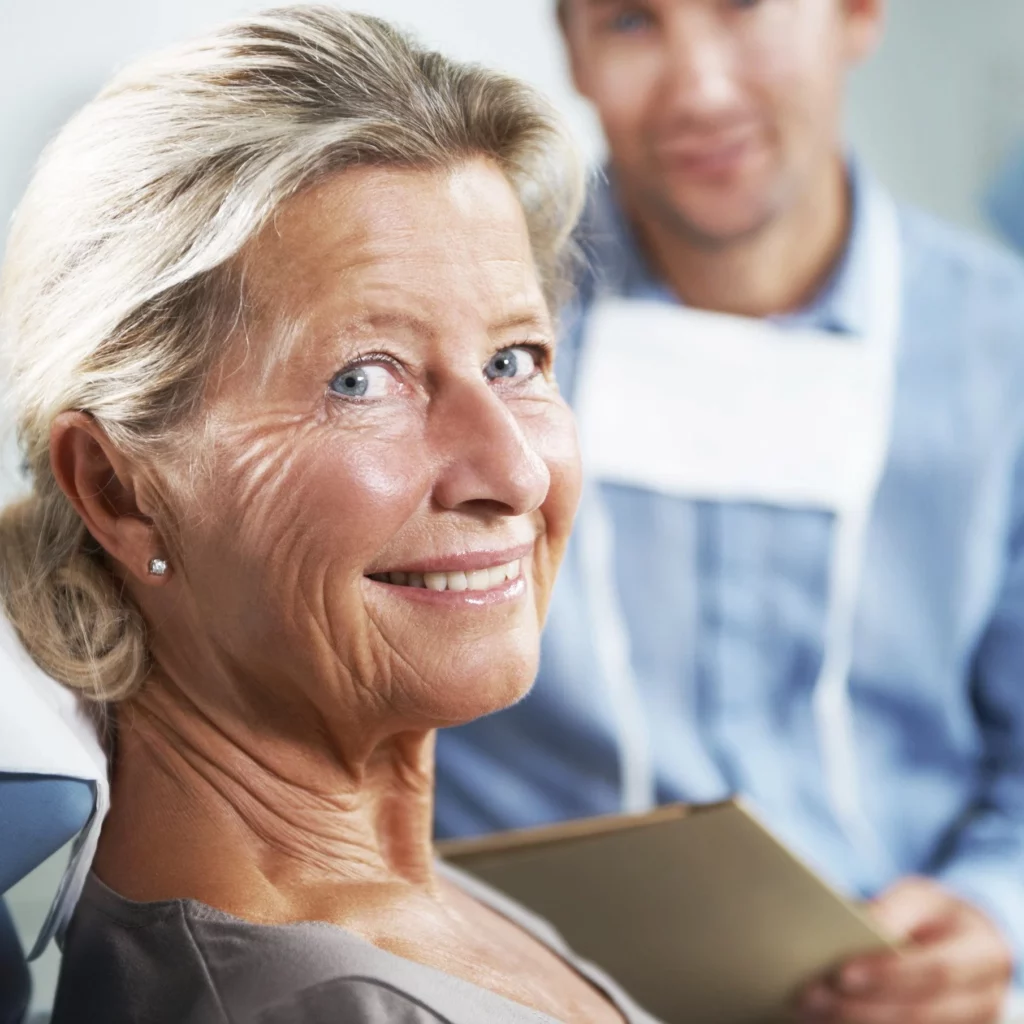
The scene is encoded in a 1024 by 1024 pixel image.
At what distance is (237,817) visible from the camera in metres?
0.88

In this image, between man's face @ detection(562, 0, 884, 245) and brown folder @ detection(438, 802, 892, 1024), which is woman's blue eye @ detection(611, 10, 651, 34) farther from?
brown folder @ detection(438, 802, 892, 1024)

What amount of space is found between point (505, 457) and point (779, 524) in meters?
1.18

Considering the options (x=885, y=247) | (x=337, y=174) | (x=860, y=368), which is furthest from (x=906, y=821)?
(x=337, y=174)

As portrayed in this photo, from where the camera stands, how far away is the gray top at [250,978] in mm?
748

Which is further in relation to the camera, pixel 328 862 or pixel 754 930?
pixel 754 930

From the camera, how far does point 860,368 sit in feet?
6.47

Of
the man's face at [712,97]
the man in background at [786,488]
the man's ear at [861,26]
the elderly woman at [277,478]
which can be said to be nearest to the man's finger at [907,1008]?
the man in background at [786,488]

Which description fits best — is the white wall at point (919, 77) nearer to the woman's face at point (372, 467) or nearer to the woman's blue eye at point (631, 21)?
the woman's blue eye at point (631, 21)

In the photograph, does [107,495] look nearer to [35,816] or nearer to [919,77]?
[35,816]

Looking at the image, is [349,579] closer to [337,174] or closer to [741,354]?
[337,174]

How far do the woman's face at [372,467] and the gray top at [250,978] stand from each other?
15 centimetres

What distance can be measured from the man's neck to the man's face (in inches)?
0.7

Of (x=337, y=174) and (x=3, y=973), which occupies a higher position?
(x=337, y=174)

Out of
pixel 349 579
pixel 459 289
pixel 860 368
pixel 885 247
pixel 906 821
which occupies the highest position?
pixel 459 289
